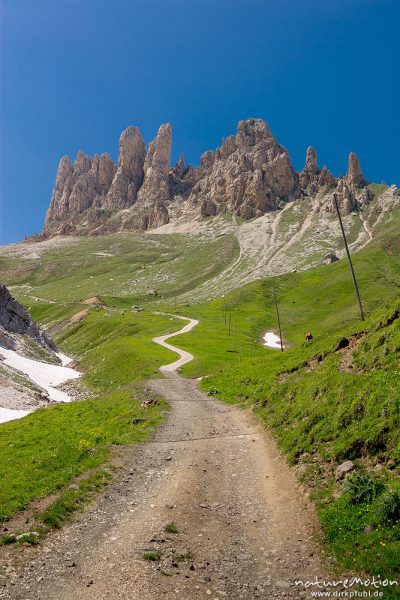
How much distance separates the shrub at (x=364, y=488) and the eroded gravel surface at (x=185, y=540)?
1.97 metres

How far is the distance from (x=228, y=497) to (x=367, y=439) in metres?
7.16

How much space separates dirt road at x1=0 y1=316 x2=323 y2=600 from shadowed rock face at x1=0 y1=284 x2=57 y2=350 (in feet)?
272

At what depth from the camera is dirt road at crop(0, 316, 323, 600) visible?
12.2 meters

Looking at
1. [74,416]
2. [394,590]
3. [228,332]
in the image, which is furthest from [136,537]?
[228,332]

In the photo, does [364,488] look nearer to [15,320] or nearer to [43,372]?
[43,372]

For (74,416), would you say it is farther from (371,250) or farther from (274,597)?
(371,250)

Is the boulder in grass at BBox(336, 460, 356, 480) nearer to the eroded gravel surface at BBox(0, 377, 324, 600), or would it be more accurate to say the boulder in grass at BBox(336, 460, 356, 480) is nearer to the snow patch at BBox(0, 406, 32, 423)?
the eroded gravel surface at BBox(0, 377, 324, 600)

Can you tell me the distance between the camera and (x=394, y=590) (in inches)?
412

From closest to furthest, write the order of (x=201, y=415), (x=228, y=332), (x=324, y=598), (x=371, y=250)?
(x=324, y=598) → (x=201, y=415) → (x=228, y=332) → (x=371, y=250)

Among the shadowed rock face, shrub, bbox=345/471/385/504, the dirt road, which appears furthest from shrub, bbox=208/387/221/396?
the shadowed rock face

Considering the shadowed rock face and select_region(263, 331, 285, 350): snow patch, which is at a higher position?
the shadowed rock face

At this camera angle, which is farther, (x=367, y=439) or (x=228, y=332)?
(x=228, y=332)

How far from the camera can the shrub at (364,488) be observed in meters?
14.9

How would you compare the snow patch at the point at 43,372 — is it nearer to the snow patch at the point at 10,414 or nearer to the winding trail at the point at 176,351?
the snow patch at the point at 10,414
